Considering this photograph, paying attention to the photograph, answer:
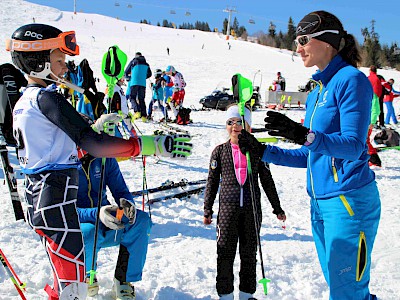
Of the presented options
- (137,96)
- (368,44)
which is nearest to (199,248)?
(137,96)

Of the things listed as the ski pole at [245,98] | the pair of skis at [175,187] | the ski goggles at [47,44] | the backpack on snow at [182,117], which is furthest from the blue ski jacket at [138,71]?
the ski goggles at [47,44]

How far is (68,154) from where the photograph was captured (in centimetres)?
241

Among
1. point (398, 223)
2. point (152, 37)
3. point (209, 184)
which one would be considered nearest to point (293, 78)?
point (152, 37)

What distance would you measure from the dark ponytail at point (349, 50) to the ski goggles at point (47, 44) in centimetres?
174

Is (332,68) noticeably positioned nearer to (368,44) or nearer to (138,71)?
(138,71)

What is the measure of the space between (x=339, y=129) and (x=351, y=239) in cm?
66

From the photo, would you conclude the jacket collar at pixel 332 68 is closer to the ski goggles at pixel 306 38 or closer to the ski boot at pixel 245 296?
the ski goggles at pixel 306 38

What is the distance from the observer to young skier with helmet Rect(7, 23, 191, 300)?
7.43ft

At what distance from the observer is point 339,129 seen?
2.39 metres

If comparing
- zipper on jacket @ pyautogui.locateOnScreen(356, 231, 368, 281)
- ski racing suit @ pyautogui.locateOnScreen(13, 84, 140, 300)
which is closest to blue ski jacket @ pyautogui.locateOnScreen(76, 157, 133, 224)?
ski racing suit @ pyautogui.locateOnScreen(13, 84, 140, 300)

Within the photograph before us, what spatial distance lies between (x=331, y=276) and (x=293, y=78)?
113 feet

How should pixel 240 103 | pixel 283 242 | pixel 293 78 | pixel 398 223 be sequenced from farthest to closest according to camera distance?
1. pixel 293 78
2. pixel 398 223
3. pixel 283 242
4. pixel 240 103

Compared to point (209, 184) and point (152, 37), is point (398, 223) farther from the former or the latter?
point (152, 37)

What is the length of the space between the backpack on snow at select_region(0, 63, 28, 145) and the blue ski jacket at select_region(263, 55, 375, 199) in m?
2.21
